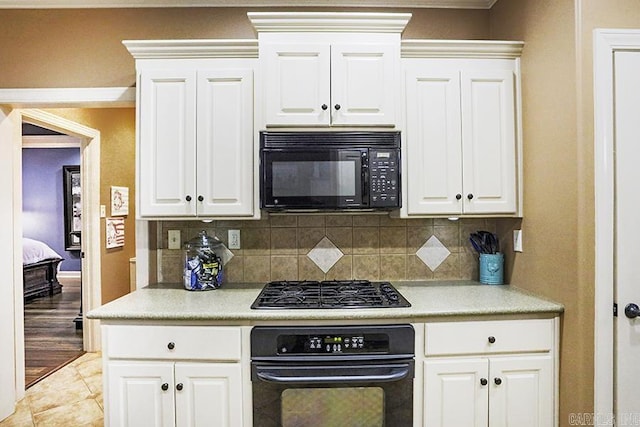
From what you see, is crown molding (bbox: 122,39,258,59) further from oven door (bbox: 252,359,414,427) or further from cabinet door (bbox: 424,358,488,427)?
cabinet door (bbox: 424,358,488,427)

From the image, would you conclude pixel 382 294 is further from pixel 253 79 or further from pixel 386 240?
pixel 253 79

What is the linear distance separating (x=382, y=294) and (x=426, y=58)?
130cm

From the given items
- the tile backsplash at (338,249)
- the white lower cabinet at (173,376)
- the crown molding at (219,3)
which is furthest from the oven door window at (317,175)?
the crown molding at (219,3)

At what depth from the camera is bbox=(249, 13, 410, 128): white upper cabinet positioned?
84.6 inches

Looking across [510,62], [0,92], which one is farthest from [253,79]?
[0,92]

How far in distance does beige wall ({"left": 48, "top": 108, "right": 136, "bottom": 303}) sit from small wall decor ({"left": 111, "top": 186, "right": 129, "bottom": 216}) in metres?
0.05

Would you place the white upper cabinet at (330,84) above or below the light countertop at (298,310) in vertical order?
above

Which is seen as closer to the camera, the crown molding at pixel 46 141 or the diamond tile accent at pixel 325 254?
the diamond tile accent at pixel 325 254

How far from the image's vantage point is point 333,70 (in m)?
2.16

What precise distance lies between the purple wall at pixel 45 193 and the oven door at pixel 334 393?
771cm

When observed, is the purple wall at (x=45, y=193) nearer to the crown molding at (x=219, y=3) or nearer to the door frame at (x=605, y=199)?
the crown molding at (x=219, y=3)

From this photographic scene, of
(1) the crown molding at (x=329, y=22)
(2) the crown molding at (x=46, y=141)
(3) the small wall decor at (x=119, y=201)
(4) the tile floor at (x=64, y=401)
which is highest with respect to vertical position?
(1) the crown molding at (x=329, y=22)

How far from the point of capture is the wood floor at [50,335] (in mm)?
3531

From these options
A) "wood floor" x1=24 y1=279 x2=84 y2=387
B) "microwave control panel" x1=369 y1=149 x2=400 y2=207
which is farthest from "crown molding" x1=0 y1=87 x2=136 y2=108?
"wood floor" x1=24 y1=279 x2=84 y2=387
